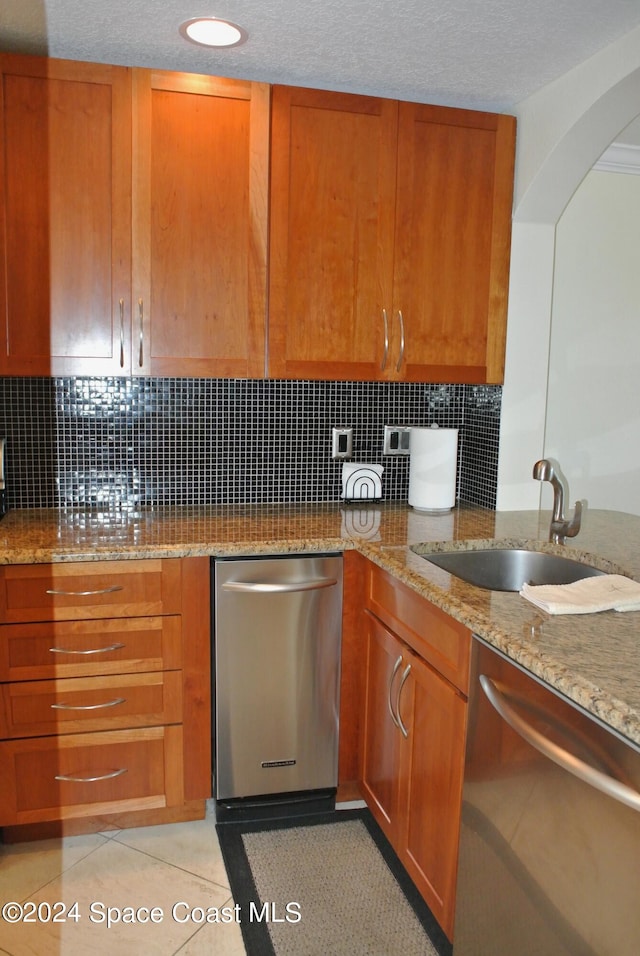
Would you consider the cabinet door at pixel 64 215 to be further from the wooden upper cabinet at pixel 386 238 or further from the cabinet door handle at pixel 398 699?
the cabinet door handle at pixel 398 699

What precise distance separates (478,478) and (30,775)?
5.99 feet

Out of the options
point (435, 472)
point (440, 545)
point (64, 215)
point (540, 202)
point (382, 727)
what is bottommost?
point (382, 727)

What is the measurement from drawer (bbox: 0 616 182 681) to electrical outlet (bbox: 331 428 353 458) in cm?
97

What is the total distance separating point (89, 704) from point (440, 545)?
1115 millimetres

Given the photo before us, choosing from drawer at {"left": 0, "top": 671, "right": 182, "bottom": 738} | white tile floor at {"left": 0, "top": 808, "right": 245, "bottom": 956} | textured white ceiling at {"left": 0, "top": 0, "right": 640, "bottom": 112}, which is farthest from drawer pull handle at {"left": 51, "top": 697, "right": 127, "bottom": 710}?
textured white ceiling at {"left": 0, "top": 0, "right": 640, "bottom": 112}

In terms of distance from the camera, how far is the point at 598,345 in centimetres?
325

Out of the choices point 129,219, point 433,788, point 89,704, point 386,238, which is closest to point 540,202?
point 386,238

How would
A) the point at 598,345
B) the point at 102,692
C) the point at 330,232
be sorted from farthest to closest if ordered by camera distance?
the point at 598,345
the point at 330,232
the point at 102,692

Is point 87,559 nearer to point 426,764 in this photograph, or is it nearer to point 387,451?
point 426,764

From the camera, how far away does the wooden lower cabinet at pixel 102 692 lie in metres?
2.11

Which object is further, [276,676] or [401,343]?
[401,343]

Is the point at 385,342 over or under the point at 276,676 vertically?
over

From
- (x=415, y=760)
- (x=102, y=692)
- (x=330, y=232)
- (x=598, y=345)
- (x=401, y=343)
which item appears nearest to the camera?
(x=415, y=760)

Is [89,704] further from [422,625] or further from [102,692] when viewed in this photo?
[422,625]
